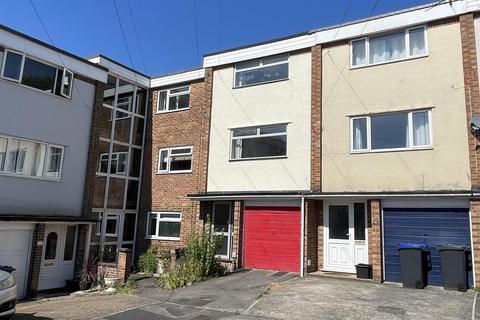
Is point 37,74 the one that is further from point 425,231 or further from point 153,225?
point 425,231

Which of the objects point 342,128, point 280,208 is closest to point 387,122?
point 342,128

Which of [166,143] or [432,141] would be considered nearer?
[432,141]

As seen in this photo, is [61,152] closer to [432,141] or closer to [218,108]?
[218,108]

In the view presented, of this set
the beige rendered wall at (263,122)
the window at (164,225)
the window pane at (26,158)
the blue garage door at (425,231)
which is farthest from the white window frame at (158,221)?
the blue garage door at (425,231)

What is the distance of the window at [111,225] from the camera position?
17.1m

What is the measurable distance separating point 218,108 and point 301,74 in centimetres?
356

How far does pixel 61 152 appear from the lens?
602 inches

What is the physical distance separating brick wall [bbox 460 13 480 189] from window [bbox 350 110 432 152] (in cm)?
105

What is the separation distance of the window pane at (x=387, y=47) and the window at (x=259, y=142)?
146 inches

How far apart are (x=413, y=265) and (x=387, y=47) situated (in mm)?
6658

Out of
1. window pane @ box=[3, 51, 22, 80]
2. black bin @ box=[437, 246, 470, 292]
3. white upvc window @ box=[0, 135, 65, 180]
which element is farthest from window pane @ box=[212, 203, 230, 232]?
window pane @ box=[3, 51, 22, 80]

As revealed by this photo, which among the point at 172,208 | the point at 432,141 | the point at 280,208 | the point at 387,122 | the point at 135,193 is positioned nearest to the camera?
the point at 432,141

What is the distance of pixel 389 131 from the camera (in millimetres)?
12945

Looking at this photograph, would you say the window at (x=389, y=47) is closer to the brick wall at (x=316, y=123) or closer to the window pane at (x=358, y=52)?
the window pane at (x=358, y=52)
